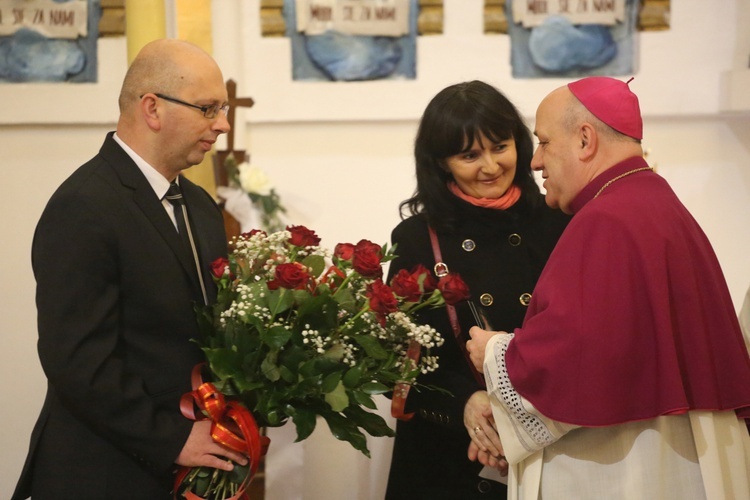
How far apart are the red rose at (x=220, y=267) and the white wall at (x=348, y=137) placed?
243 cm

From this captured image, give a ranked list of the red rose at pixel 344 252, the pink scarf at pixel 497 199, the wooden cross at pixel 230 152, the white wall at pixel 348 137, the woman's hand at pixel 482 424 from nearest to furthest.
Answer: the red rose at pixel 344 252 < the woman's hand at pixel 482 424 < the pink scarf at pixel 497 199 < the wooden cross at pixel 230 152 < the white wall at pixel 348 137

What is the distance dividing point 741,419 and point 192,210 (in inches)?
71.6

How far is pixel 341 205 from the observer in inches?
200

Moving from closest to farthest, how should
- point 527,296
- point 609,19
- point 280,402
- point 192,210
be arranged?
point 280,402 → point 192,210 → point 527,296 → point 609,19

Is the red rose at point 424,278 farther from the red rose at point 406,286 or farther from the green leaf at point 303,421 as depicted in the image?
the green leaf at point 303,421

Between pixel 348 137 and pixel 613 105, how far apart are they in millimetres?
2739

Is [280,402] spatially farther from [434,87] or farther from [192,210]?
[434,87]

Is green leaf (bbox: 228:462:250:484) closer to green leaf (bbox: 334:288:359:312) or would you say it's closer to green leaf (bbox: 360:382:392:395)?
green leaf (bbox: 360:382:392:395)

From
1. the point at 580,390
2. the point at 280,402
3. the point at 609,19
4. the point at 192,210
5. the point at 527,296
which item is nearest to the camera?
the point at 580,390

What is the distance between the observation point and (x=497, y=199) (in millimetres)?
3105

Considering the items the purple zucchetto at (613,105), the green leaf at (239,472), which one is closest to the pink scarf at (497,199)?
the purple zucchetto at (613,105)

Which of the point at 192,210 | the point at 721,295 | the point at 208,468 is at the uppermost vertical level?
the point at 192,210

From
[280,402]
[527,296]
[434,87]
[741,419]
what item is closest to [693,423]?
[741,419]

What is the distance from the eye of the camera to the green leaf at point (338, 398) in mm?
2371
